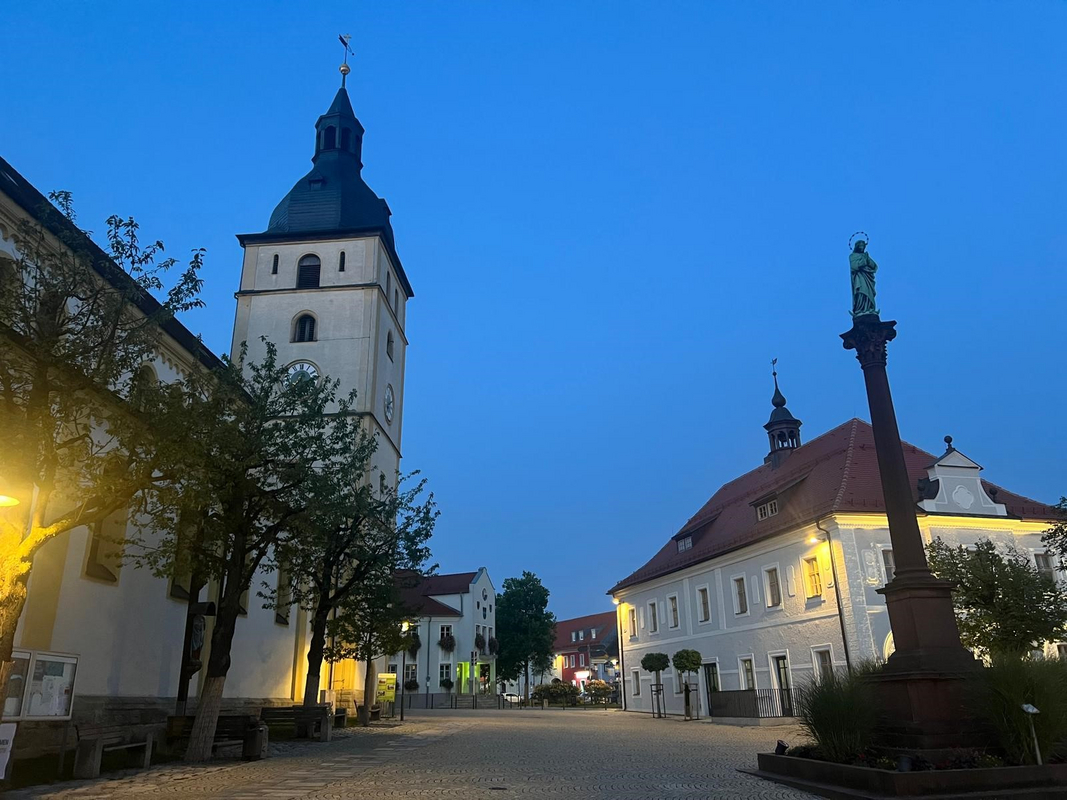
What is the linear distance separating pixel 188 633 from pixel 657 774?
1090 cm

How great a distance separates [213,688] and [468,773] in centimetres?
552

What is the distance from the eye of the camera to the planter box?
31.6 feet

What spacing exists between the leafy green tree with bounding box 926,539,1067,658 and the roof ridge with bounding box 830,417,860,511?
8.31 meters

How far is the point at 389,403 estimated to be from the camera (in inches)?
1788

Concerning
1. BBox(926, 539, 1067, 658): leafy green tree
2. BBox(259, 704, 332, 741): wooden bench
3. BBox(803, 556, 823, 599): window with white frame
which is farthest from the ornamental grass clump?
BBox(803, 556, 823, 599): window with white frame

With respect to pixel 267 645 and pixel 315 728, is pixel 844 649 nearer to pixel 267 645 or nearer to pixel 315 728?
pixel 315 728

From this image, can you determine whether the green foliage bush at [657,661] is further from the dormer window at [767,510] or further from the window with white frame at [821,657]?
the window with white frame at [821,657]

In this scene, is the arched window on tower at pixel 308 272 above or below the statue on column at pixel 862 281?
above

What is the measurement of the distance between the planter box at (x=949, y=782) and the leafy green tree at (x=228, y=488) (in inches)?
402

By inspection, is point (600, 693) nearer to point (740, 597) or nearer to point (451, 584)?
point (451, 584)

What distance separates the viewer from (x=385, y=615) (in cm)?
2739

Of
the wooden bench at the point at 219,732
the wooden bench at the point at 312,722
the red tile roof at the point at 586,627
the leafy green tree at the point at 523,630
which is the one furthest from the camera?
the red tile roof at the point at 586,627

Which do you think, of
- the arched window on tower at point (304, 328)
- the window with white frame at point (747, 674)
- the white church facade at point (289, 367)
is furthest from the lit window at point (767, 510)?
the arched window on tower at point (304, 328)

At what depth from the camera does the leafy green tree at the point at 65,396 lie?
31.4ft
